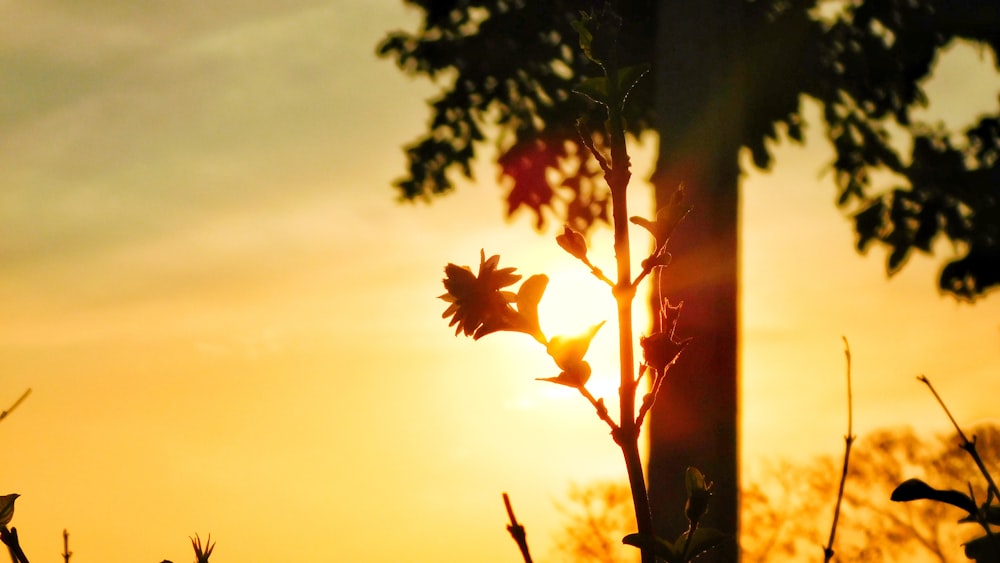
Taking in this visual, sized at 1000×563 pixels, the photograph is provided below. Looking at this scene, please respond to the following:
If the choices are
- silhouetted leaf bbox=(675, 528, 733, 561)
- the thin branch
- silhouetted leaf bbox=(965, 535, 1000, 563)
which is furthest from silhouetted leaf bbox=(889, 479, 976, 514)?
the thin branch

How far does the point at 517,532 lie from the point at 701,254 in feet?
17.6

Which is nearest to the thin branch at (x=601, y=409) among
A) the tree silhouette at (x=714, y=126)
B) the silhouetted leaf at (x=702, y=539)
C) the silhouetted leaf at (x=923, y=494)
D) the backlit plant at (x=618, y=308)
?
the backlit plant at (x=618, y=308)

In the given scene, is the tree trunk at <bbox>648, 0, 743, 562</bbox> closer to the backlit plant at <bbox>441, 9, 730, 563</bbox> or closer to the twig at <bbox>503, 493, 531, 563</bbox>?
the backlit plant at <bbox>441, 9, 730, 563</bbox>

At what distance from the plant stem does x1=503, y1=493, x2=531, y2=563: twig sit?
114 mm

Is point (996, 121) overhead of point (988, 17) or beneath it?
beneath

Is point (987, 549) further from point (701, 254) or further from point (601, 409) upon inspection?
point (701, 254)

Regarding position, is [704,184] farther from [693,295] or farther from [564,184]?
[564,184]

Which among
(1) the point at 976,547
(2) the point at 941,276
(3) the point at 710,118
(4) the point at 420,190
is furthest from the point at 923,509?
(1) the point at 976,547

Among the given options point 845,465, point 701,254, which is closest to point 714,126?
point 701,254

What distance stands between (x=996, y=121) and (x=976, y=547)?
7.58 m

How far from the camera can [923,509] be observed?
48.0ft

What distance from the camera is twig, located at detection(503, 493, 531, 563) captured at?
2.05 ft

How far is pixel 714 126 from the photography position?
627cm

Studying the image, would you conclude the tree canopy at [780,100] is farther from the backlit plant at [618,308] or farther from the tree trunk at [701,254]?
the backlit plant at [618,308]
